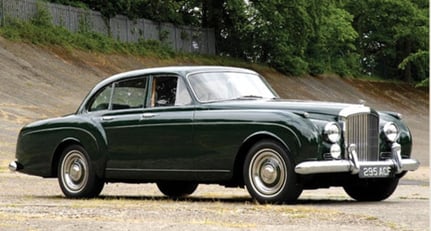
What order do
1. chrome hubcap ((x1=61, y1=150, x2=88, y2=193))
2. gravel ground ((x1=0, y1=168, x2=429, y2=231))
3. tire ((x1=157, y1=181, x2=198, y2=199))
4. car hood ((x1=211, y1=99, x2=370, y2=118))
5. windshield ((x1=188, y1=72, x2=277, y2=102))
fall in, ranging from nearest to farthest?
1. gravel ground ((x1=0, y1=168, x2=429, y2=231))
2. car hood ((x1=211, y1=99, x2=370, y2=118))
3. windshield ((x1=188, y1=72, x2=277, y2=102))
4. chrome hubcap ((x1=61, y1=150, x2=88, y2=193))
5. tire ((x1=157, y1=181, x2=198, y2=199))

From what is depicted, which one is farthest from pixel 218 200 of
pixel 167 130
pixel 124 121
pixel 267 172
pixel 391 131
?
pixel 391 131

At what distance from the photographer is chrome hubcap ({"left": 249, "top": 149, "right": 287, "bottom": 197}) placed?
1199cm

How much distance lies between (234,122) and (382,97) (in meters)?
58.6

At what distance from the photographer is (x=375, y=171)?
40.4 feet

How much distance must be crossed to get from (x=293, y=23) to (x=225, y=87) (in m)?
50.9

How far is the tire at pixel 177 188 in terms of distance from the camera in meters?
14.8

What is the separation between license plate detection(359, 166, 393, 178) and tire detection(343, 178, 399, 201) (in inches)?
14.1

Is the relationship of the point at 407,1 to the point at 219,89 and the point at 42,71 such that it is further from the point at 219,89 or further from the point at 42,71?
the point at 219,89

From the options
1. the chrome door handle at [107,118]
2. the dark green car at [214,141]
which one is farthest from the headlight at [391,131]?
the chrome door handle at [107,118]

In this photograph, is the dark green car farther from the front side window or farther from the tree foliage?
the tree foliage

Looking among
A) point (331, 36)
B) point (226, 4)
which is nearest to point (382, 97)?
point (331, 36)

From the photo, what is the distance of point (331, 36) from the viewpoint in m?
67.4

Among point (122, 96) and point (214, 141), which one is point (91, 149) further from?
point (214, 141)

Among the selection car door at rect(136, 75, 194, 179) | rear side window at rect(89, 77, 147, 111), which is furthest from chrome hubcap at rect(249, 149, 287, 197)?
rear side window at rect(89, 77, 147, 111)
